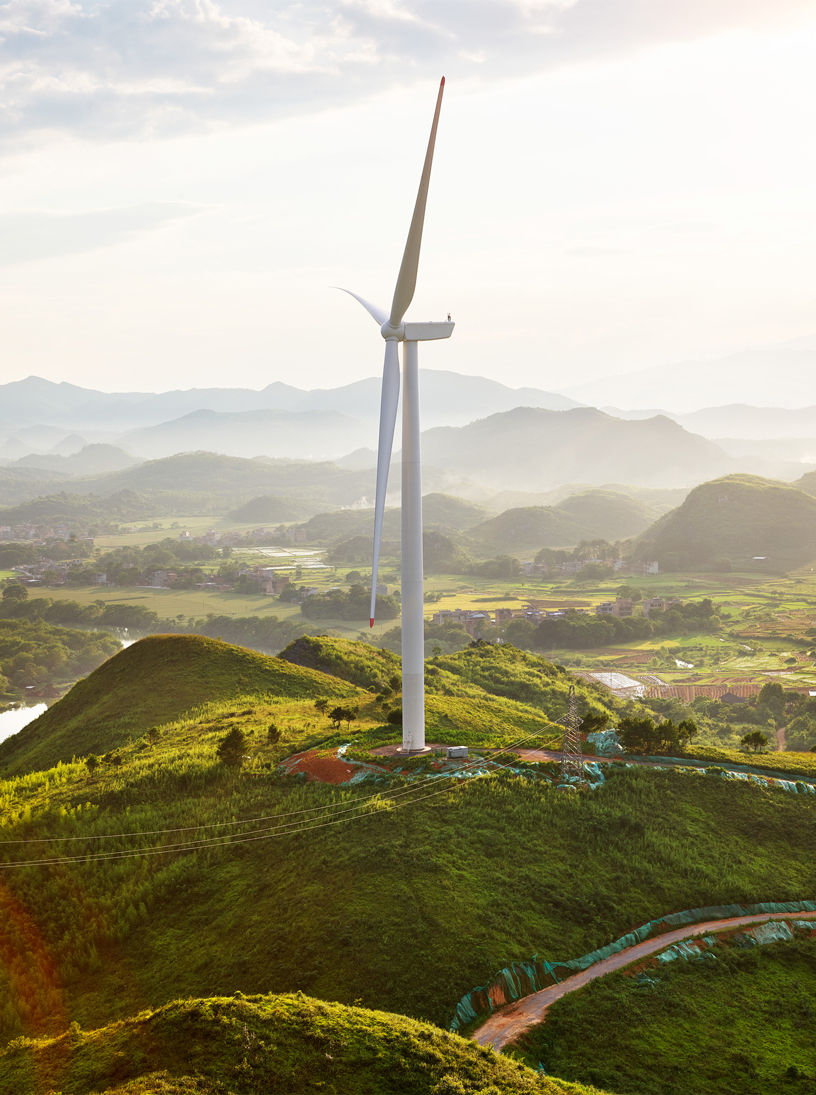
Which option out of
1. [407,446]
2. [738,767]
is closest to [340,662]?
[738,767]

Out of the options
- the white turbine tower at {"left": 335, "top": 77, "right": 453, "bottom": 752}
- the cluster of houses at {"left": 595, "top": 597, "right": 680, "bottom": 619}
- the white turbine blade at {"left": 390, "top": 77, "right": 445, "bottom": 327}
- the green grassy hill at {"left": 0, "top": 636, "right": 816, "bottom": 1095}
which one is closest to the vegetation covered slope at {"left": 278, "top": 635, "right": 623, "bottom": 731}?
the green grassy hill at {"left": 0, "top": 636, "right": 816, "bottom": 1095}

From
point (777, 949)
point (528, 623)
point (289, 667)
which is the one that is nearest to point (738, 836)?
point (777, 949)

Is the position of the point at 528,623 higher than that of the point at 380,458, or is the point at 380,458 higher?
the point at 380,458

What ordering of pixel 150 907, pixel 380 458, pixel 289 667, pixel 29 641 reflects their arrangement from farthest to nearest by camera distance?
1. pixel 29 641
2. pixel 289 667
3. pixel 380 458
4. pixel 150 907

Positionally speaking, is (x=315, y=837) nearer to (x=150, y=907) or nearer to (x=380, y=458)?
(x=150, y=907)

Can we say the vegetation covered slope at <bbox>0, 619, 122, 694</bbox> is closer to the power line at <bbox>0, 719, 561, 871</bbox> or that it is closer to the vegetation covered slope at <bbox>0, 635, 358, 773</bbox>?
the vegetation covered slope at <bbox>0, 635, 358, 773</bbox>
